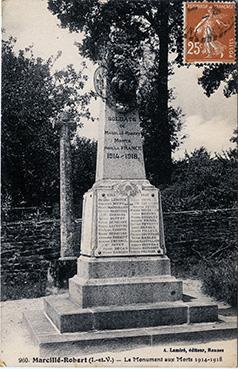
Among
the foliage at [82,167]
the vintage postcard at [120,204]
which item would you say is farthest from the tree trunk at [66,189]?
the foliage at [82,167]

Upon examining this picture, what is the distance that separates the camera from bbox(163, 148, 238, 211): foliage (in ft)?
42.4

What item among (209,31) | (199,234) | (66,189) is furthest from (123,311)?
(199,234)

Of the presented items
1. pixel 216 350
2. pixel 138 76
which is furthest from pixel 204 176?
pixel 216 350

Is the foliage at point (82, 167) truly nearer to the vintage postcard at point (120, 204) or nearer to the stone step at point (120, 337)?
the vintage postcard at point (120, 204)

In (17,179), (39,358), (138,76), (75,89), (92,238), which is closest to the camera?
(39,358)

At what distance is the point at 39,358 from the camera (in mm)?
5500

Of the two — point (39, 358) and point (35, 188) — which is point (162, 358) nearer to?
point (39, 358)

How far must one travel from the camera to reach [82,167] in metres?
15.8

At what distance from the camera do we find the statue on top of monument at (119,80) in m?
6.95

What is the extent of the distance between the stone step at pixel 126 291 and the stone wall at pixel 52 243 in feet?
10.8

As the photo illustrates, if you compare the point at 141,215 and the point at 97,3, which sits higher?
the point at 97,3

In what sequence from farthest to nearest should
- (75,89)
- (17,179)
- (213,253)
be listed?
(75,89), (17,179), (213,253)

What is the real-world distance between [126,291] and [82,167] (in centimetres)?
974

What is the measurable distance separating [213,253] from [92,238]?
581 cm
